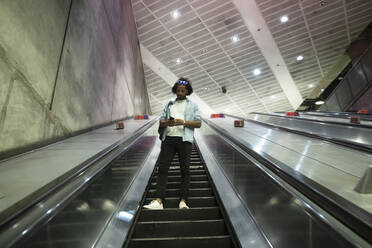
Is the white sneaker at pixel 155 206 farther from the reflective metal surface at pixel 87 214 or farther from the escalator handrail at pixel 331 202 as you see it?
the escalator handrail at pixel 331 202

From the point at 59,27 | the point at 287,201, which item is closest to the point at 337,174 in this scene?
the point at 287,201

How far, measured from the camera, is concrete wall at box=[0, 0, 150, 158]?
108 inches

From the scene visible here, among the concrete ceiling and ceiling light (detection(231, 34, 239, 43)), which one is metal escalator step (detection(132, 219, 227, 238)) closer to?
the concrete ceiling

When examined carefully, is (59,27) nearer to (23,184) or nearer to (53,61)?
(53,61)

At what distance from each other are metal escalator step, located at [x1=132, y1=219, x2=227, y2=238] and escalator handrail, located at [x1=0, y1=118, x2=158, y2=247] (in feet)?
2.43

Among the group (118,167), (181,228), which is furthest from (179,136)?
(181,228)

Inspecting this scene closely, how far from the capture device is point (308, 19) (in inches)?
570

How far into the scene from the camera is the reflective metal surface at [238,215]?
2168mm

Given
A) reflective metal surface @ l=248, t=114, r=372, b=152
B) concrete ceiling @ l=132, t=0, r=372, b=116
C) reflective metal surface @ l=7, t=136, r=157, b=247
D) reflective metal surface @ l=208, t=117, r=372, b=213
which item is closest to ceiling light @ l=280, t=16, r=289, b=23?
concrete ceiling @ l=132, t=0, r=372, b=116

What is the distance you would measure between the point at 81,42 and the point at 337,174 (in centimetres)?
464

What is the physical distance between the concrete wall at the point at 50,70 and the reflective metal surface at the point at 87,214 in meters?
1.07

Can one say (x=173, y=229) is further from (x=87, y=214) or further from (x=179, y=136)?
(x=179, y=136)

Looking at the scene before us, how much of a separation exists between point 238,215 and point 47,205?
1.80 meters

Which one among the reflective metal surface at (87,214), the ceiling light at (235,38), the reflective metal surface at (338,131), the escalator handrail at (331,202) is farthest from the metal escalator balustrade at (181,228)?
the ceiling light at (235,38)
